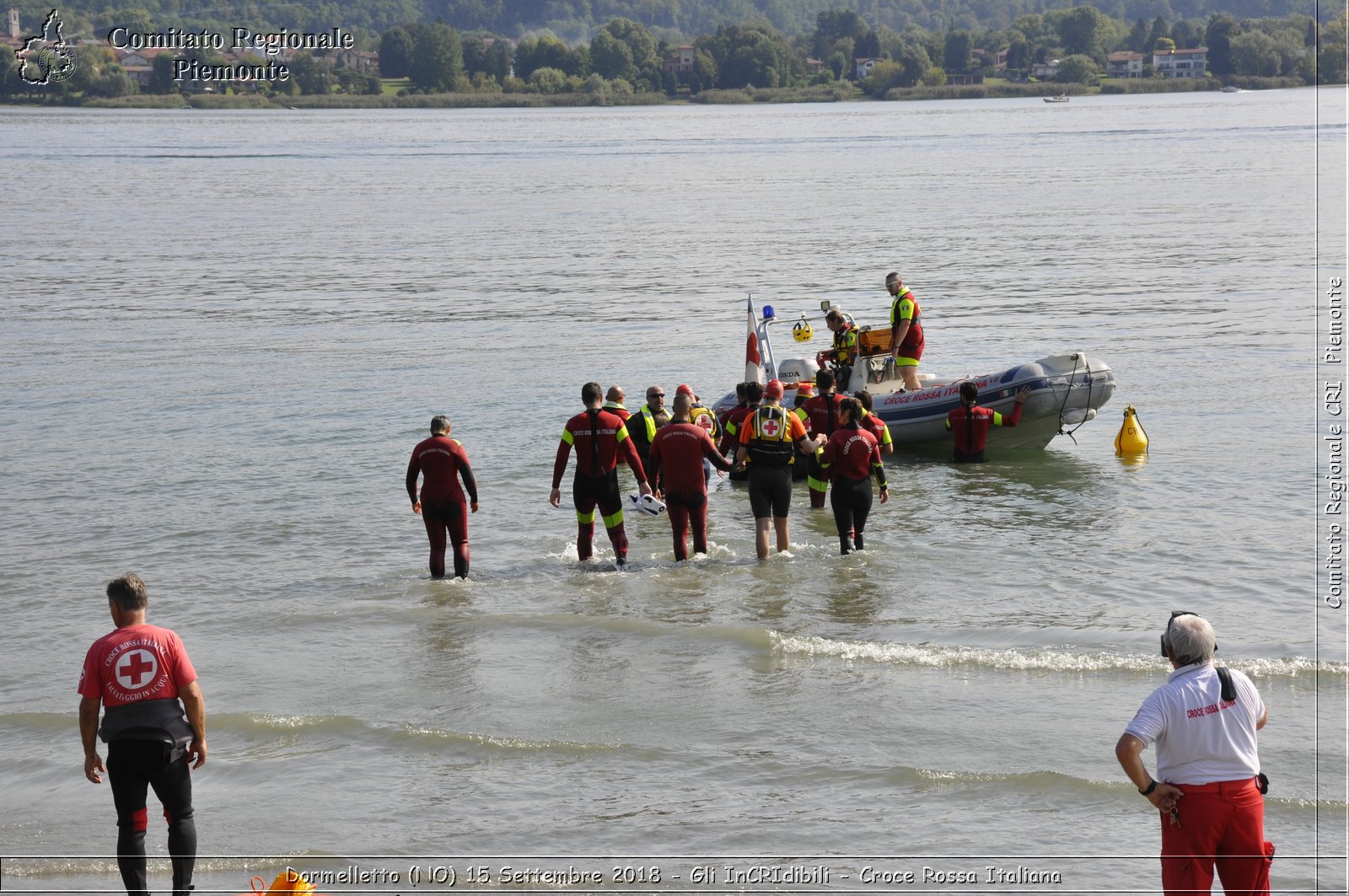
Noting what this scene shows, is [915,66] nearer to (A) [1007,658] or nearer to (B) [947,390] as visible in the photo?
(B) [947,390]

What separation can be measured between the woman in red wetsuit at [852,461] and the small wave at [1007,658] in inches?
71.5

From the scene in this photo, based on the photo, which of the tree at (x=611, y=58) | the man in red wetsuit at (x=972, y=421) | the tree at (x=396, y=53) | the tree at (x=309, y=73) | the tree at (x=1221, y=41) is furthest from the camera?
the tree at (x=1221, y=41)

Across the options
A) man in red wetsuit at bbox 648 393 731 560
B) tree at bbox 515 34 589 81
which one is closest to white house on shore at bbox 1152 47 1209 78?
tree at bbox 515 34 589 81

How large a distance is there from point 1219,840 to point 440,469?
23.1ft

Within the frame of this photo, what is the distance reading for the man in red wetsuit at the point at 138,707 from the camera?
5.70m

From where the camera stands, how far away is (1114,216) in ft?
149

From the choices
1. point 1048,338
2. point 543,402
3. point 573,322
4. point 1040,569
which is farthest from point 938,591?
point 573,322

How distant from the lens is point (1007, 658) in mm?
9383

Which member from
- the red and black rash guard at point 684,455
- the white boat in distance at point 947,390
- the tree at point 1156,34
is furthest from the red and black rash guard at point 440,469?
the tree at point 1156,34

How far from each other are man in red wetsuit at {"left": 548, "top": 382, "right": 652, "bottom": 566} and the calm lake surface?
2.41ft

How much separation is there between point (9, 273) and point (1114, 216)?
107ft

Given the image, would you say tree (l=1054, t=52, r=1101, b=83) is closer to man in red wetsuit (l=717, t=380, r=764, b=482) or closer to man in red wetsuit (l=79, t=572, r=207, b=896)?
man in red wetsuit (l=717, t=380, r=764, b=482)

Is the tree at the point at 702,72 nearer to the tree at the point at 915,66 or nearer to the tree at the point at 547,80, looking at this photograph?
the tree at the point at 547,80

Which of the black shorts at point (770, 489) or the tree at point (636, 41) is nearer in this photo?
the black shorts at point (770, 489)
